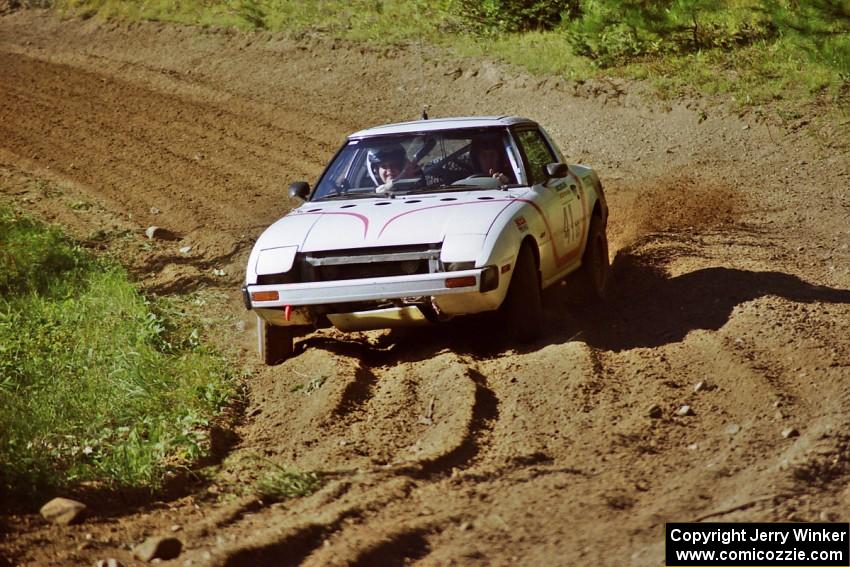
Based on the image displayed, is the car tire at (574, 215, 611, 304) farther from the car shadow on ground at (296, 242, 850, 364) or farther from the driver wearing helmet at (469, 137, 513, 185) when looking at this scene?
the driver wearing helmet at (469, 137, 513, 185)

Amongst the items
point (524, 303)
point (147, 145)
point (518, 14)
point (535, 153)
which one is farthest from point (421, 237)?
point (518, 14)

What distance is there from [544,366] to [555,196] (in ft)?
6.69

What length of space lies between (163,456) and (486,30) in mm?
17082

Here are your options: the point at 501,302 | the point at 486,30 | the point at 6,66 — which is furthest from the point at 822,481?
the point at 6,66

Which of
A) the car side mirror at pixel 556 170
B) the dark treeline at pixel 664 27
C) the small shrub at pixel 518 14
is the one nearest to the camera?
the car side mirror at pixel 556 170

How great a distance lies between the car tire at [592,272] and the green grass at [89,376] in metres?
3.07

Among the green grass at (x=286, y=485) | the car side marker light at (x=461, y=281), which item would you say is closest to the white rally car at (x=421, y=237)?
the car side marker light at (x=461, y=281)

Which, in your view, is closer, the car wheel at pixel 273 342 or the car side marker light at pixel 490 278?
the car side marker light at pixel 490 278

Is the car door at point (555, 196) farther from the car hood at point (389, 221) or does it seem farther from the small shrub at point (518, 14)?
the small shrub at point (518, 14)

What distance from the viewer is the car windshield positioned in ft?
28.8

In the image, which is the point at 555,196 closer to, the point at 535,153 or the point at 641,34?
the point at 535,153

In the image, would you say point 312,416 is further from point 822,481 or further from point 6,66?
point 6,66

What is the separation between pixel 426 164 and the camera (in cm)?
888

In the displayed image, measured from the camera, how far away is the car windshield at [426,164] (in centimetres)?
879
